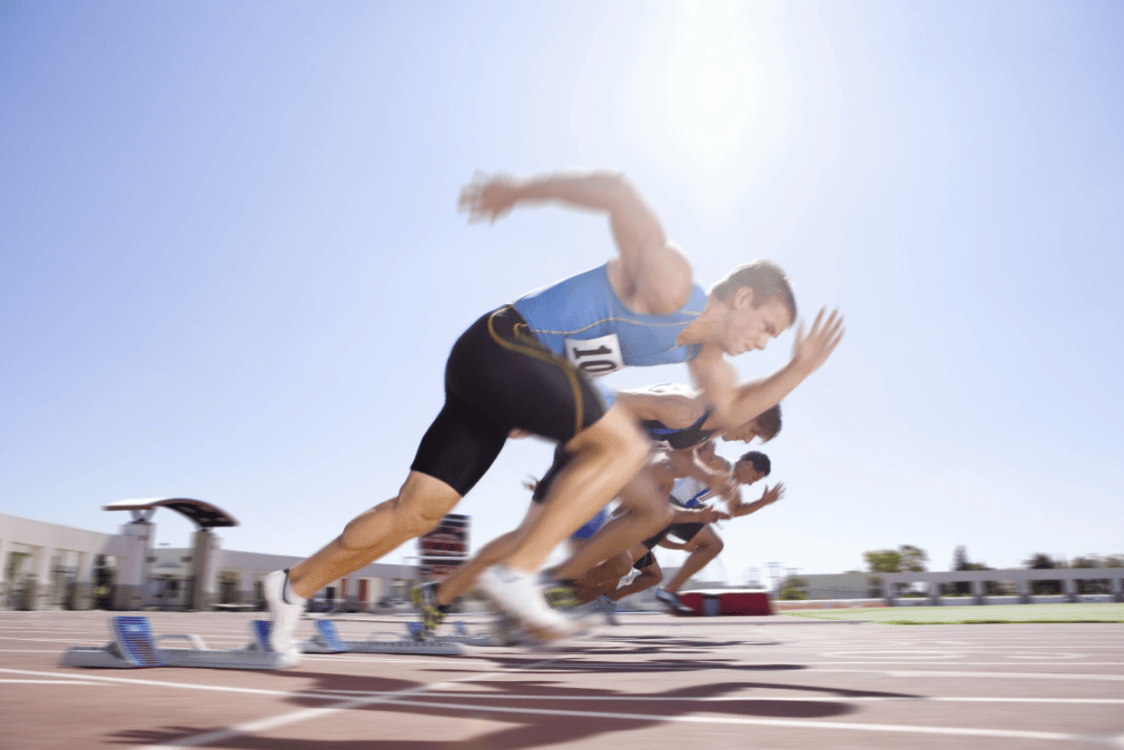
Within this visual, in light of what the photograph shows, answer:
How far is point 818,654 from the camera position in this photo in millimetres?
4188

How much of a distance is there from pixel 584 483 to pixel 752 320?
886mm

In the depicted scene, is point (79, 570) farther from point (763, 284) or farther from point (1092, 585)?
point (1092, 585)

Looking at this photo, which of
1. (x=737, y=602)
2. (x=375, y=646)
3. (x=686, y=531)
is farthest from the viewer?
(x=737, y=602)

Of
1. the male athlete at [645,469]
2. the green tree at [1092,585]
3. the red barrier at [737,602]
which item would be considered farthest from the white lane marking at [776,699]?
the green tree at [1092,585]

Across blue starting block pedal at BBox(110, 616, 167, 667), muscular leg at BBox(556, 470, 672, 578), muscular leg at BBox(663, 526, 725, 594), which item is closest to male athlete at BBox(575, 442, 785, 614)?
muscular leg at BBox(663, 526, 725, 594)

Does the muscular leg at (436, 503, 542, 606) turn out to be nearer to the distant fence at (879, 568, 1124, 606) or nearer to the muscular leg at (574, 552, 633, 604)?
the muscular leg at (574, 552, 633, 604)

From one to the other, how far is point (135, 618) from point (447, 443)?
1.48 meters

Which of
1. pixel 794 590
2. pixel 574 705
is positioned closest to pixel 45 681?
pixel 574 705

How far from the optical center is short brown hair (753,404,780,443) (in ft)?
21.5

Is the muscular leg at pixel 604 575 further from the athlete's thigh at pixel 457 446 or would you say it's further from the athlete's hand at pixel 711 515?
the athlete's thigh at pixel 457 446

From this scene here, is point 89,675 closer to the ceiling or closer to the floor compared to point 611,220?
closer to the floor

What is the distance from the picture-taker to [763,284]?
272cm

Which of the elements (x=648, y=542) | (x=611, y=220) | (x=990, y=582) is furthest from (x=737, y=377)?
(x=990, y=582)

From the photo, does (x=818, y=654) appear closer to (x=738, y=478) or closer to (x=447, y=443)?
(x=447, y=443)
